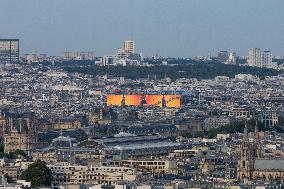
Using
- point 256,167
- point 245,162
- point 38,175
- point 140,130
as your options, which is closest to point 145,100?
point 140,130

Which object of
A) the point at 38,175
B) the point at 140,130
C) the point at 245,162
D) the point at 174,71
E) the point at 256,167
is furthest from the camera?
the point at 174,71

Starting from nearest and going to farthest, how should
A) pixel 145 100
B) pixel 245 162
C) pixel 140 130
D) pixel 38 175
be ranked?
1. pixel 38 175
2. pixel 245 162
3. pixel 140 130
4. pixel 145 100

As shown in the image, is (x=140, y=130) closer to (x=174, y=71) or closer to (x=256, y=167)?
(x=256, y=167)

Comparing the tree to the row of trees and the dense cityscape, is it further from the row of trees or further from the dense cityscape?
the row of trees

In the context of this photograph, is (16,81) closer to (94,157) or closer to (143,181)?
(94,157)

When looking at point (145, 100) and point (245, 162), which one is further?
point (145, 100)

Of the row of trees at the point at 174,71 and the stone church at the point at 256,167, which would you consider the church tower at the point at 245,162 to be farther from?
the row of trees at the point at 174,71

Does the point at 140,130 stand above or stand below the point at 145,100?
below
